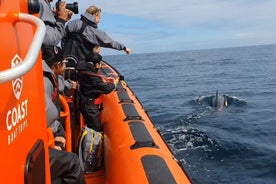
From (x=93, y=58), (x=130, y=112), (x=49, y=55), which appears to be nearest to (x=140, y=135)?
(x=130, y=112)

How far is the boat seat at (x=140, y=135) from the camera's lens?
3.88 meters

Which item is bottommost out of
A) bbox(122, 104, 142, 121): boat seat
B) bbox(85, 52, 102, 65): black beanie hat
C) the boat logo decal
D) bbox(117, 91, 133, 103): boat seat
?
bbox(122, 104, 142, 121): boat seat

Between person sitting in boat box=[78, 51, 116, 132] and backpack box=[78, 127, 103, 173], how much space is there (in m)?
0.69

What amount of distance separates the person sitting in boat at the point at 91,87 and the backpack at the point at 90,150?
69 cm

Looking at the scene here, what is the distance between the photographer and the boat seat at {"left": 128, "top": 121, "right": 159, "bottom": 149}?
3881 mm

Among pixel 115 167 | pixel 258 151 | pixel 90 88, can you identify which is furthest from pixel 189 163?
pixel 115 167

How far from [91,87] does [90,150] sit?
111cm

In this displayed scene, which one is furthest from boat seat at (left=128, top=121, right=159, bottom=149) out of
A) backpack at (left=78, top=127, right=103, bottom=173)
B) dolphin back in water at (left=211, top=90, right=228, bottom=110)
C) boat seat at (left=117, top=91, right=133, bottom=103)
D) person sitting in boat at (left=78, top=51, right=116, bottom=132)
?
dolphin back in water at (left=211, top=90, right=228, bottom=110)

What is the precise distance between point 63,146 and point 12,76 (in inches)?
100

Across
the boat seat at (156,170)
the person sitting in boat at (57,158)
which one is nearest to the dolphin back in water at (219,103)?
the boat seat at (156,170)

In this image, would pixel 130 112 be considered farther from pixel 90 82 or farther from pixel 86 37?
pixel 86 37

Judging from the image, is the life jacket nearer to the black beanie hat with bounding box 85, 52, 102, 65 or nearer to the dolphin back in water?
the black beanie hat with bounding box 85, 52, 102, 65

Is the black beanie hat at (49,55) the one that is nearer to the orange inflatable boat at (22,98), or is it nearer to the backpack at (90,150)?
the orange inflatable boat at (22,98)

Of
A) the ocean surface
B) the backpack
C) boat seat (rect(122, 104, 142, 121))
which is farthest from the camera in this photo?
the ocean surface
